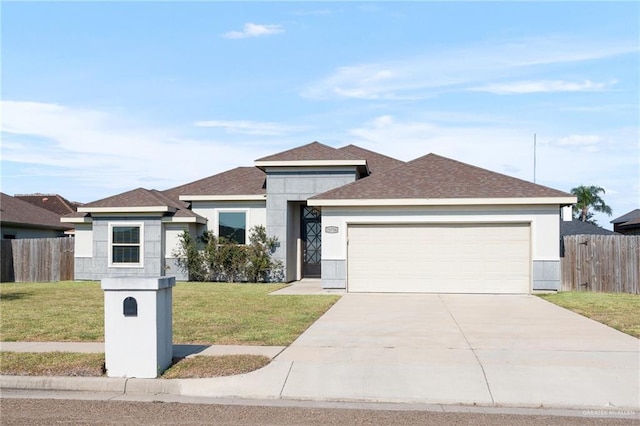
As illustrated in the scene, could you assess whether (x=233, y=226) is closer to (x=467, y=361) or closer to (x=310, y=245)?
(x=310, y=245)

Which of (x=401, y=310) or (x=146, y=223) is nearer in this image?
(x=401, y=310)

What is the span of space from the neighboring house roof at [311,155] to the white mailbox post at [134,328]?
1564cm

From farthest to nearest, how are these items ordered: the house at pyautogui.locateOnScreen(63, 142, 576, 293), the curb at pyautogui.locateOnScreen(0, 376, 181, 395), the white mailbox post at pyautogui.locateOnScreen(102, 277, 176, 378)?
the house at pyautogui.locateOnScreen(63, 142, 576, 293), the white mailbox post at pyautogui.locateOnScreen(102, 277, 176, 378), the curb at pyautogui.locateOnScreen(0, 376, 181, 395)

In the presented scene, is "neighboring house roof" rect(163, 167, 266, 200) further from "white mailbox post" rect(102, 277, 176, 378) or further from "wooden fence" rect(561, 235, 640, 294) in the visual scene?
"white mailbox post" rect(102, 277, 176, 378)

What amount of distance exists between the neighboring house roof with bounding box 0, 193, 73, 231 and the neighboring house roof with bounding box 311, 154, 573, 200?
1893 centimetres

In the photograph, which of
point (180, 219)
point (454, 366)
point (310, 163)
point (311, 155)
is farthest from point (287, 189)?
point (454, 366)

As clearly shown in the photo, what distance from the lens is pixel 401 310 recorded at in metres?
15.3

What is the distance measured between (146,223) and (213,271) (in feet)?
10.8

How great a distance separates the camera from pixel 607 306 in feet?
53.9

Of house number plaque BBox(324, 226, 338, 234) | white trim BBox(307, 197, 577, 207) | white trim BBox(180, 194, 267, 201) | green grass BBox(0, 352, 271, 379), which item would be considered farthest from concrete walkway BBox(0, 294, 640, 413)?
white trim BBox(180, 194, 267, 201)

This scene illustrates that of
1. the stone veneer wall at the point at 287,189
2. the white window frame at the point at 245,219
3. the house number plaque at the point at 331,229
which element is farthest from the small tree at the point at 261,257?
the house number plaque at the point at 331,229

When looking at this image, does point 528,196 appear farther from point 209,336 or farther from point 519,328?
point 209,336

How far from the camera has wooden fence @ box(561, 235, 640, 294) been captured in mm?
20984

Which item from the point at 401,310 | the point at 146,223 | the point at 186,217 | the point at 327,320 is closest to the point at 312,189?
the point at 186,217
